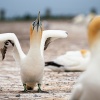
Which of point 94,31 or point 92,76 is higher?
point 94,31

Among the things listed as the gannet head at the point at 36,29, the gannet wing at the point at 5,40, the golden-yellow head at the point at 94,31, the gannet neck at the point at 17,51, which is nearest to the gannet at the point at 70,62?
the gannet wing at the point at 5,40

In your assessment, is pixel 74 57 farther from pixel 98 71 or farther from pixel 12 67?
pixel 98 71

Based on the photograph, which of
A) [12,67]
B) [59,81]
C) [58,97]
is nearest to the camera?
[58,97]

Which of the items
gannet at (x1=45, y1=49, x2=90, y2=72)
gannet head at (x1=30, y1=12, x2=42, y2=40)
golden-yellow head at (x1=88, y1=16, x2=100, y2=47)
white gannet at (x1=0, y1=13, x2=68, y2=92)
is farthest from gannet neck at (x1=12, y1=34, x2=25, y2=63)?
golden-yellow head at (x1=88, y1=16, x2=100, y2=47)

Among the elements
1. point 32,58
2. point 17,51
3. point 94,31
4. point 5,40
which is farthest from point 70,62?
point 94,31

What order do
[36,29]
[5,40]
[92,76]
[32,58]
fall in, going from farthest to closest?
[5,40] < [36,29] < [32,58] < [92,76]

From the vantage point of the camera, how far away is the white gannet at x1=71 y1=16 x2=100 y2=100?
5250 mm

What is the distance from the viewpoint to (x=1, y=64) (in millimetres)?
13477

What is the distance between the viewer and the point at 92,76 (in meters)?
5.26

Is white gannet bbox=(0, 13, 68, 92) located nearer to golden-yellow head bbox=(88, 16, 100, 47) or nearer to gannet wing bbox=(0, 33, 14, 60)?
gannet wing bbox=(0, 33, 14, 60)

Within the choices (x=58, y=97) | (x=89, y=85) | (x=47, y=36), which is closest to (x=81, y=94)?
(x=89, y=85)

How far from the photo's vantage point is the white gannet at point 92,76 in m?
5.25

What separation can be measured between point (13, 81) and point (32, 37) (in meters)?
1.85

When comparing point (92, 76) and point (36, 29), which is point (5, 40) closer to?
point (36, 29)
